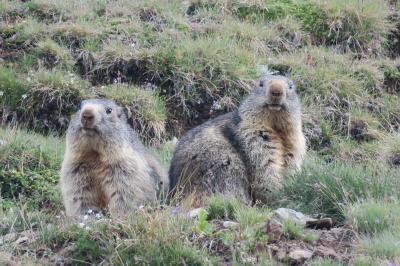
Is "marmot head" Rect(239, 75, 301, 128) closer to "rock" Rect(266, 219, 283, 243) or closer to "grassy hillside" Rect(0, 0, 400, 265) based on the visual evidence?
"grassy hillside" Rect(0, 0, 400, 265)

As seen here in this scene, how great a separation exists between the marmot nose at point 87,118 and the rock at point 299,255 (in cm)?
217

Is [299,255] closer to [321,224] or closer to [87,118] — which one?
[321,224]

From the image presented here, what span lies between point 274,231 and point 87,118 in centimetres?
195

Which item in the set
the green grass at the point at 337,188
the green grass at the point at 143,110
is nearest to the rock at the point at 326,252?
the green grass at the point at 337,188

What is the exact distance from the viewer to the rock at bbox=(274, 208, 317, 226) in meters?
5.72

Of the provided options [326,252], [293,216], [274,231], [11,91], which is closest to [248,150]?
[293,216]

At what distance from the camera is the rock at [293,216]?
18.8 feet

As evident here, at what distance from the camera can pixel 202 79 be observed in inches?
392

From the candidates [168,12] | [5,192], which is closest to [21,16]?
[168,12]

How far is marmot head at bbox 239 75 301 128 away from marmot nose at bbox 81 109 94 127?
5.15ft

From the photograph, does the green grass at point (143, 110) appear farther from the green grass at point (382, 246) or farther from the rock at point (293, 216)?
the green grass at point (382, 246)

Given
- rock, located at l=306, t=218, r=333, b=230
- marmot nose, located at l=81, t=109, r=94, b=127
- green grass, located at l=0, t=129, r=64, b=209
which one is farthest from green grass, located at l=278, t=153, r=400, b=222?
green grass, located at l=0, t=129, r=64, b=209

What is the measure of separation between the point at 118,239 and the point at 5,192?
3019 mm

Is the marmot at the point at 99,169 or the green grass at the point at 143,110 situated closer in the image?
the marmot at the point at 99,169
